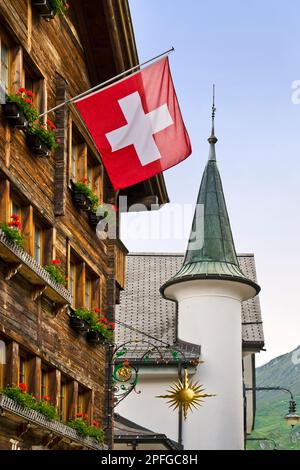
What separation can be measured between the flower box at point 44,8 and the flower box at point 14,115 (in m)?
2.56

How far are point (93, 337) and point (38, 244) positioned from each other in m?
3.50

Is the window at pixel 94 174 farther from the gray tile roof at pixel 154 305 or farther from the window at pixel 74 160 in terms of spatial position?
the gray tile roof at pixel 154 305

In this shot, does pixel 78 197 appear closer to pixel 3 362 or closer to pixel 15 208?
pixel 15 208

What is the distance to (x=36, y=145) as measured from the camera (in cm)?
1833

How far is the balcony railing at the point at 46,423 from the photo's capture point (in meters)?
15.9

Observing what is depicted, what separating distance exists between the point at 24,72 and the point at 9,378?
4.90 meters

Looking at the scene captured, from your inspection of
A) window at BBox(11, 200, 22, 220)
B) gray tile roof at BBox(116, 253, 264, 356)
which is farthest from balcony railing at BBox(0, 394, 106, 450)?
gray tile roof at BBox(116, 253, 264, 356)

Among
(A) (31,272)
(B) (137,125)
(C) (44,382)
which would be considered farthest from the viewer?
(C) (44,382)

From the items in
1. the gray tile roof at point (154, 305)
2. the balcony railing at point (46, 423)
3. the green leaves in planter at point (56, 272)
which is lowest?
the balcony railing at point (46, 423)

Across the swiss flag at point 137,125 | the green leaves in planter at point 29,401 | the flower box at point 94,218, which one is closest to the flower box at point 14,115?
the swiss flag at point 137,125

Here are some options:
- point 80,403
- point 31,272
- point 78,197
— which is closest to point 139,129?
point 78,197
